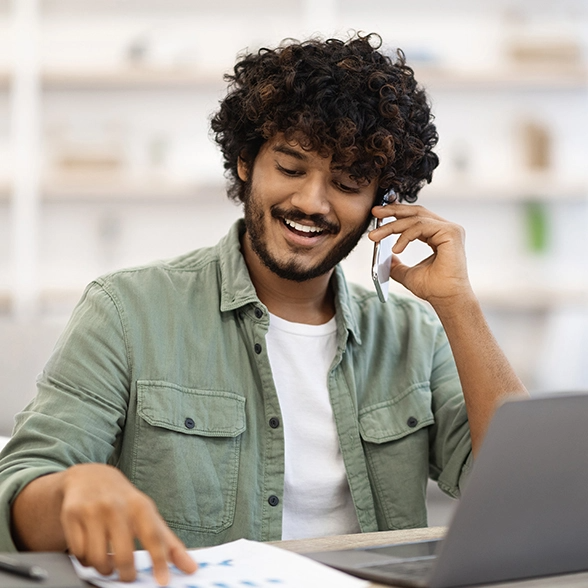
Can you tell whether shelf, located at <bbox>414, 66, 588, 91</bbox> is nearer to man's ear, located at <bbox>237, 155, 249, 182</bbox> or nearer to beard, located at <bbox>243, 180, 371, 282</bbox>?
man's ear, located at <bbox>237, 155, 249, 182</bbox>

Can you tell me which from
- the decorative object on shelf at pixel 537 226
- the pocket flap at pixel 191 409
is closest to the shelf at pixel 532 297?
the decorative object on shelf at pixel 537 226

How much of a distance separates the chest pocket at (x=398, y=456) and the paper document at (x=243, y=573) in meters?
0.58

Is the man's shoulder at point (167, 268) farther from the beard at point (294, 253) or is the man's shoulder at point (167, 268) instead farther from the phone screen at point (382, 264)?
the phone screen at point (382, 264)

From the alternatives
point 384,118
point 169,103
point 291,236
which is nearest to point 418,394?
point 291,236

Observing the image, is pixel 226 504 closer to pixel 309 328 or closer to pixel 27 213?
pixel 309 328

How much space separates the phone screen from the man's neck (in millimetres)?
103

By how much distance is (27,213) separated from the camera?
363cm

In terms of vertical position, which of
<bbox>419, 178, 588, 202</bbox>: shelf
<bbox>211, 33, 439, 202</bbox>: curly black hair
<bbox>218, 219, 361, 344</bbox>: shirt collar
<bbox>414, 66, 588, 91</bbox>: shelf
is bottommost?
<bbox>218, 219, 361, 344</bbox>: shirt collar

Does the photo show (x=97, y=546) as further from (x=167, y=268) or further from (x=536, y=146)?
(x=536, y=146)

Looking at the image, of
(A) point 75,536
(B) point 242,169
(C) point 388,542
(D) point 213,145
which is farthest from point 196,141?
(A) point 75,536

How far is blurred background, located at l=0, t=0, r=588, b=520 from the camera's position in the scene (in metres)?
3.67

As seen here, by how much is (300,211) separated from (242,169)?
264 millimetres

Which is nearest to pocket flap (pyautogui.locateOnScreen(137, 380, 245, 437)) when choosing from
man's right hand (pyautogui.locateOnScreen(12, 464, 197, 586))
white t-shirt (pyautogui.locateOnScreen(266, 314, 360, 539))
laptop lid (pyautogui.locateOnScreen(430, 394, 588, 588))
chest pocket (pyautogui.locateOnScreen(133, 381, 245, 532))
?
chest pocket (pyautogui.locateOnScreen(133, 381, 245, 532))

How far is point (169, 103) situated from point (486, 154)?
139 cm
